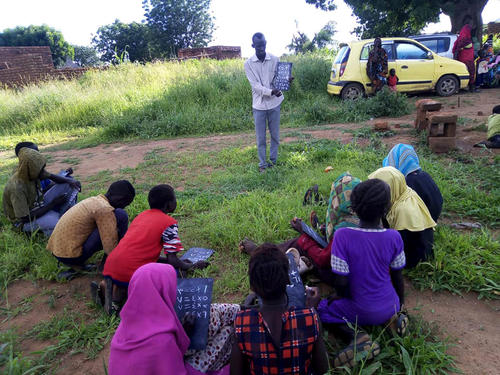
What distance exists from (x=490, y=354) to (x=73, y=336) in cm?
270

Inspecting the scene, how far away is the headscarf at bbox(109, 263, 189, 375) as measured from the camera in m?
1.60

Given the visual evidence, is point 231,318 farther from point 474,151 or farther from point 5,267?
point 474,151

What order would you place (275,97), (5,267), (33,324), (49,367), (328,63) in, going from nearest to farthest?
(49,367)
(33,324)
(5,267)
(275,97)
(328,63)

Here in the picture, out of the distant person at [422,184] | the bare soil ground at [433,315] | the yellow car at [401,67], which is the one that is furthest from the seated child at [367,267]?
the yellow car at [401,67]

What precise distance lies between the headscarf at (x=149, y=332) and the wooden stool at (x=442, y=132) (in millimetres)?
4716

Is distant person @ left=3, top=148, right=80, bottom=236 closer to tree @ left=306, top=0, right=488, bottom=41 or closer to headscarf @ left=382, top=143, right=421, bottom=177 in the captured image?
headscarf @ left=382, top=143, right=421, bottom=177

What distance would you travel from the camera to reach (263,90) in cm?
473

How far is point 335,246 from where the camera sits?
1975 mm

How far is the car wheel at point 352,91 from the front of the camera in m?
8.64

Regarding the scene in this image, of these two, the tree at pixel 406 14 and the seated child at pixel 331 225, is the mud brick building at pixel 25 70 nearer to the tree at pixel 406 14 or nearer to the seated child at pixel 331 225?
the tree at pixel 406 14

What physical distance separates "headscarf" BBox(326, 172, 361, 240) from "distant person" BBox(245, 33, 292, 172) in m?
2.34

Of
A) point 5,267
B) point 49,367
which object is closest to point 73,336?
point 49,367

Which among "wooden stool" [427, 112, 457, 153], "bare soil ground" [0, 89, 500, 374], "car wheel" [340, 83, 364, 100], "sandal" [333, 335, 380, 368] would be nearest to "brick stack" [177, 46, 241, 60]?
"car wheel" [340, 83, 364, 100]

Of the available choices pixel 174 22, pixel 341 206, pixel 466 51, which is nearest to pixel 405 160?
pixel 341 206
